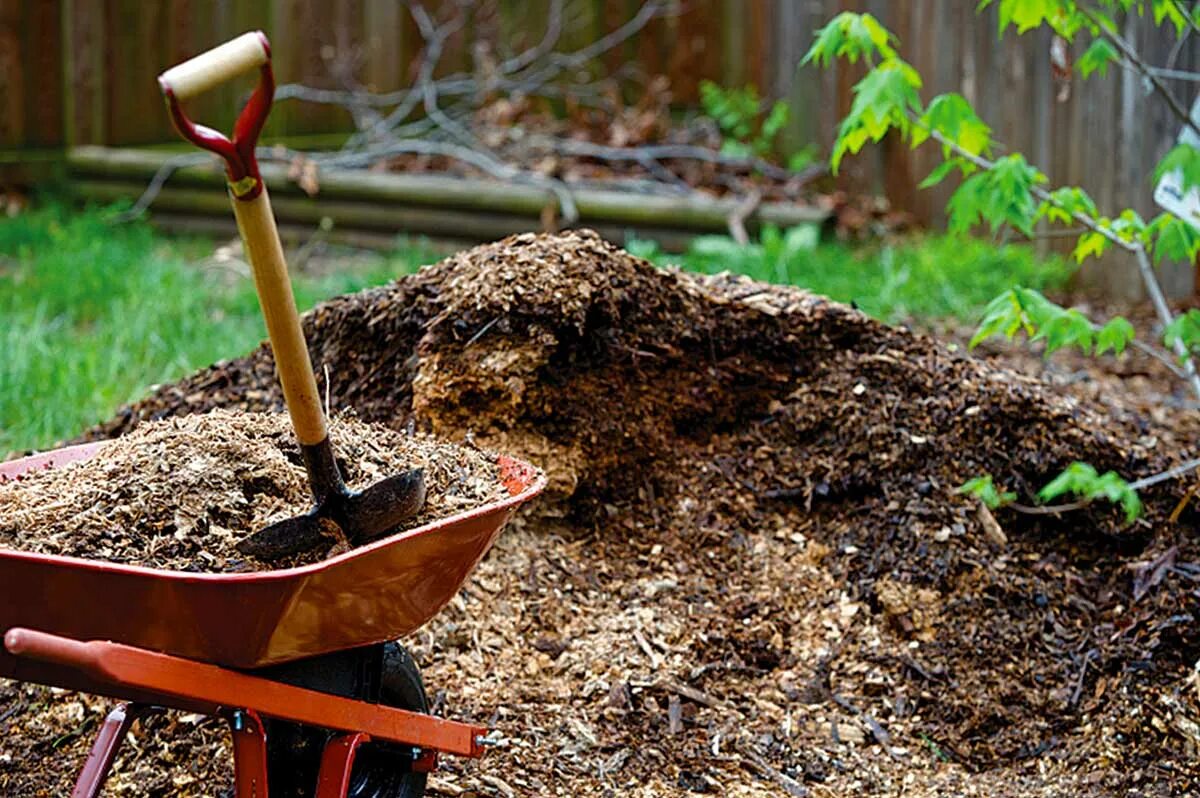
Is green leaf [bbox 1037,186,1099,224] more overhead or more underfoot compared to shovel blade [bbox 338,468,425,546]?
more overhead

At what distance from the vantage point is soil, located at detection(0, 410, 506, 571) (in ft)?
5.82

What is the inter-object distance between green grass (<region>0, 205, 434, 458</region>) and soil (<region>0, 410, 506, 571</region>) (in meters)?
1.87

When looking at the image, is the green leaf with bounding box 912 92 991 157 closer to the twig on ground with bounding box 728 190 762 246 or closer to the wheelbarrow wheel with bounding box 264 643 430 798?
the wheelbarrow wheel with bounding box 264 643 430 798

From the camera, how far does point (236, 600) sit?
159 cm

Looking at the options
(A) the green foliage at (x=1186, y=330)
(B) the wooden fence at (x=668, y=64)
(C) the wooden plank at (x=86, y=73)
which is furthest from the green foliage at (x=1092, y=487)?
(C) the wooden plank at (x=86, y=73)

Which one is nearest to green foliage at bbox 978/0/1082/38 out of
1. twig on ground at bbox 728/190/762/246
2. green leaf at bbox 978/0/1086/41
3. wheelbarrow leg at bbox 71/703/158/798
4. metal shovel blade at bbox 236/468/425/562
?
green leaf at bbox 978/0/1086/41

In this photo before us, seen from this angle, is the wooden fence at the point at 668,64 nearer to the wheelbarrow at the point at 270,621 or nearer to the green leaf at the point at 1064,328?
the green leaf at the point at 1064,328

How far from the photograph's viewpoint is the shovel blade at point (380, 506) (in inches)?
70.7

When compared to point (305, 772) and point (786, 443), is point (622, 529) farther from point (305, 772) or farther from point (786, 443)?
point (305, 772)

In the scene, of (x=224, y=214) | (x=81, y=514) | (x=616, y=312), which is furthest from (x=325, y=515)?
(x=224, y=214)

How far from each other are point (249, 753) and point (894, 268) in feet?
15.7

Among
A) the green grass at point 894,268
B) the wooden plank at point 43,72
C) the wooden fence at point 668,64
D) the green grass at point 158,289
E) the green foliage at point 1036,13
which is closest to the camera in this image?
the green foliage at point 1036,13

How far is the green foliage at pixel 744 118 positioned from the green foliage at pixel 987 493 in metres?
5.12

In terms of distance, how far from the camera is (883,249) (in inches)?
260
